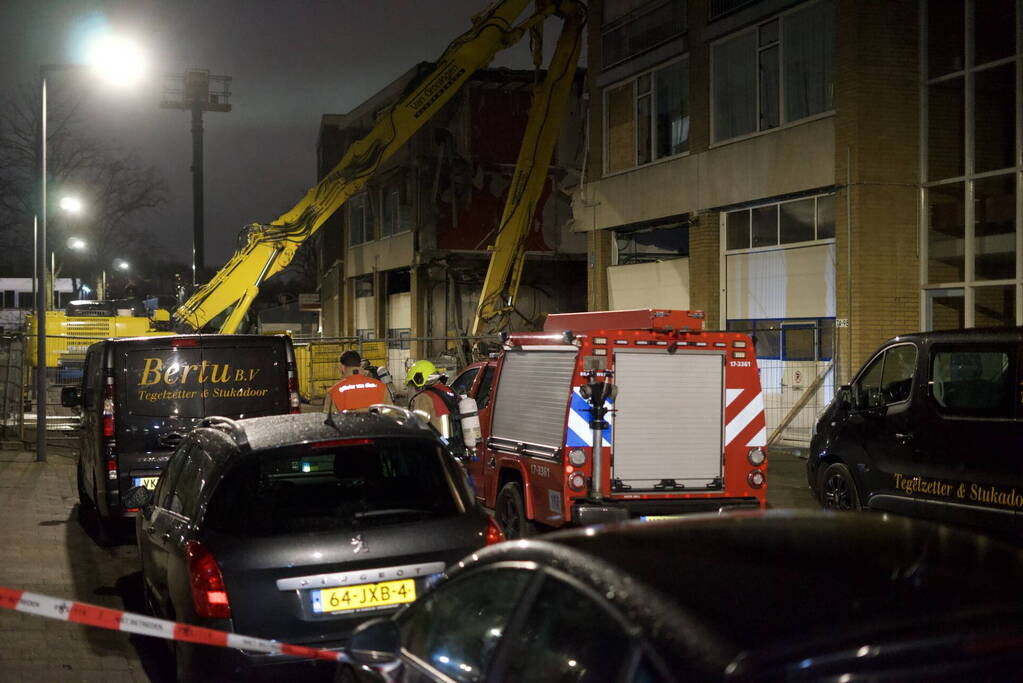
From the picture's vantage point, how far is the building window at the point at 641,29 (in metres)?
20.8

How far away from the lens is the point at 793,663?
221 centimetres

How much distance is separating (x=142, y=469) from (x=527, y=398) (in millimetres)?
3862

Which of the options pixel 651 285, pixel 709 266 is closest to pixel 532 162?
pixel 651 285

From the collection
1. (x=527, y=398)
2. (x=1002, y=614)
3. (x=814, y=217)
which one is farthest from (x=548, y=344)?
(x=814, y=217)

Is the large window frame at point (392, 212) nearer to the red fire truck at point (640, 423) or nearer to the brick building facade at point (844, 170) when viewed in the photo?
the brick building facade at point (844, 170)

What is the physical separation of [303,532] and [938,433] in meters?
5.77

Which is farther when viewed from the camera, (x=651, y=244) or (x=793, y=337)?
(x=651, y=244)

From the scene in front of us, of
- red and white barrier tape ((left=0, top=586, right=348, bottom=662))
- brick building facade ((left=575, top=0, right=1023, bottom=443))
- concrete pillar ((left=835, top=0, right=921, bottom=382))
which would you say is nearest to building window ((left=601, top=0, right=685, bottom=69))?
brick building facade ((left=575, top=0, right=1023, bottom=443))

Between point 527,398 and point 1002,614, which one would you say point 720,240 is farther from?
point 1002,614

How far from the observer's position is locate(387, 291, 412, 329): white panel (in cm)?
3897

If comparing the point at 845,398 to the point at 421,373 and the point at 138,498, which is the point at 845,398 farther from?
the point at 138,498

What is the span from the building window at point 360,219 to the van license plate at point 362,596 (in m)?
37.9

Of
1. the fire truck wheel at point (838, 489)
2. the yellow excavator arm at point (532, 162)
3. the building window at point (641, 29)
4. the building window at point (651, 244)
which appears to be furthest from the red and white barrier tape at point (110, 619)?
the yellow excavator arm at point (532, 162)

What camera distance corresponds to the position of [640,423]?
343 inches
